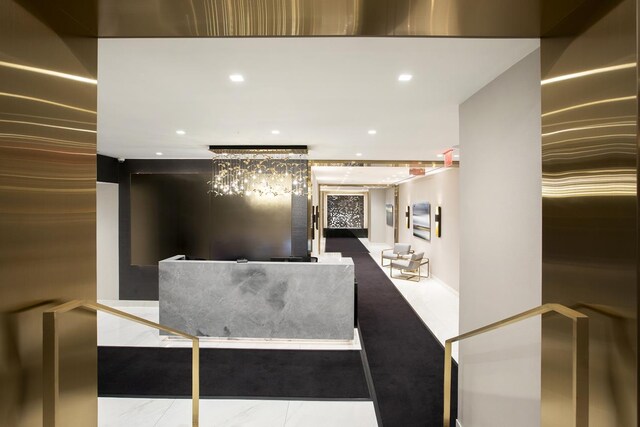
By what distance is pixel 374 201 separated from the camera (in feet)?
63.7

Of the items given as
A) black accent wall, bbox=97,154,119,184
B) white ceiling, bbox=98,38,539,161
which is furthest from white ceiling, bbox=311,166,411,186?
black accent wall, bbox=97,154,119,184

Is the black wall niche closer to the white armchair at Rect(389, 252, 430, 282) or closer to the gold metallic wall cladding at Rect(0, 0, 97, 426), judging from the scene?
the white armchair at Rect(389, 252, 430, 282)

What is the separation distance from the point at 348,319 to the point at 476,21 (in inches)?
166

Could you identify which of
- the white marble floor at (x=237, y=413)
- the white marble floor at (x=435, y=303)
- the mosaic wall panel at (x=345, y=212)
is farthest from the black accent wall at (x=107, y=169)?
the mosaic wall panel at (x=345, y=212)

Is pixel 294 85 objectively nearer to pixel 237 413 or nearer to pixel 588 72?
pixel 588 72

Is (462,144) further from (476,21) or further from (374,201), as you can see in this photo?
(374,201)

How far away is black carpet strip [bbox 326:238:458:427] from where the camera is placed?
10.8 ft

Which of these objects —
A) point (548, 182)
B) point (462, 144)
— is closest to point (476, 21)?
point (548, 182)

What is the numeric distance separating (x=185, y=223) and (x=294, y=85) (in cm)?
550

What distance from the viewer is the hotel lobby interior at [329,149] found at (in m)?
1.36

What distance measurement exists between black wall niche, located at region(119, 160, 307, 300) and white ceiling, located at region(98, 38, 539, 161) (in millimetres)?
2466

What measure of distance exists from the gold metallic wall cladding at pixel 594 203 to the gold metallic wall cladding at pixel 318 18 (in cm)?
32

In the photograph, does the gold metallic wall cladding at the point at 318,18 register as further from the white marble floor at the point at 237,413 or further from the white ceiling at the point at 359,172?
the white ceiling at the point at 359,172

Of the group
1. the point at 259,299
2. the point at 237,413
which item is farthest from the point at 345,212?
the point at 237,413
